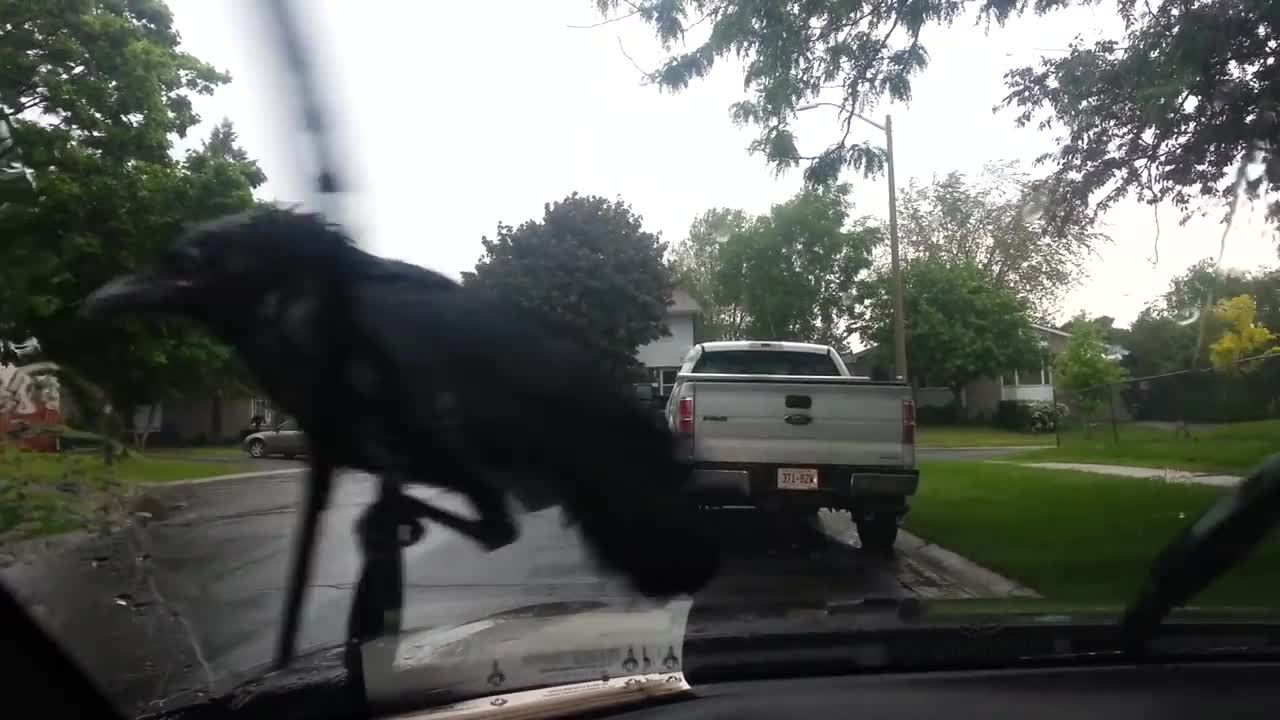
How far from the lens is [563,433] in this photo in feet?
12.6

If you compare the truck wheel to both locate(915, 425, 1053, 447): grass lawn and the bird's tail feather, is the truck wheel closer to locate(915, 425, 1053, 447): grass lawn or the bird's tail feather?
locate(915, 425, 1053, 447): grass lawn

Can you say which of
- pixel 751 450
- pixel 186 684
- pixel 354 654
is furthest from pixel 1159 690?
pixel 751 450

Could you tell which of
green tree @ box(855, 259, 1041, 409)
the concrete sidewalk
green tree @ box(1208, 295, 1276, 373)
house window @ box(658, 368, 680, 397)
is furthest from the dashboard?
green tree @ box(855, 259, 1041, 409)

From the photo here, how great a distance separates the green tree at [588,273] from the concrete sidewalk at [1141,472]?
4.59m

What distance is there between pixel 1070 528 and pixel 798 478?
194 centimetres

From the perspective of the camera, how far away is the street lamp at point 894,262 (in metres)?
6.88

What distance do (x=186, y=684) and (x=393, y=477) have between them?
845mm

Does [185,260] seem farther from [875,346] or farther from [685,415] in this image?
[875,346]

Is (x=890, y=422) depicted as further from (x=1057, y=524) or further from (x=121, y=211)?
(x=121, y=211)

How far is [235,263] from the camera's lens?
3.21m

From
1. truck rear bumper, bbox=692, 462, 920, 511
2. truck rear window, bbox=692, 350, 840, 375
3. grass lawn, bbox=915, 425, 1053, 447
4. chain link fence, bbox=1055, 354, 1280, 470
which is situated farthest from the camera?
grass lawn, bbox=915, 425, 1053, 447

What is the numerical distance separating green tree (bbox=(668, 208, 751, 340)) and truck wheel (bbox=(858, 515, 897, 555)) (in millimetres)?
2250

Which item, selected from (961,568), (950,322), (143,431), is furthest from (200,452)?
(950,322)

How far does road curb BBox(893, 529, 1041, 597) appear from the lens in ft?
20.4
